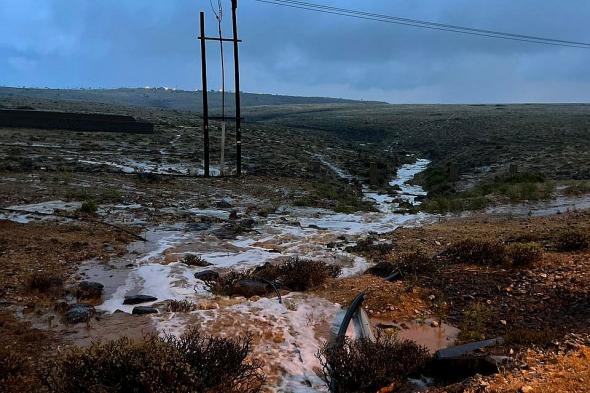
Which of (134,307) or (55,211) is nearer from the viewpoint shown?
(134,307)

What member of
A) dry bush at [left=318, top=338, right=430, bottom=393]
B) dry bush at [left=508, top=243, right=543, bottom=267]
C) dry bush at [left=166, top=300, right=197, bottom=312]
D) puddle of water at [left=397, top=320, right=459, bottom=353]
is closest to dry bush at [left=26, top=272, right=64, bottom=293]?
dry bush at [left=166, top=300, right=197, bottom=312]

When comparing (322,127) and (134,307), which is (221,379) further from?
(322,127)

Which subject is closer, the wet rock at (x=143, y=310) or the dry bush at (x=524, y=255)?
the wet rock at (x=143, y=310)

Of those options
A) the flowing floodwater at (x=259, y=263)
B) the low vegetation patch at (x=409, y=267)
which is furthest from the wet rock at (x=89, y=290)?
the low vegetation patch at (x=409, y=267)

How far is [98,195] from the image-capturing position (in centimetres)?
1717

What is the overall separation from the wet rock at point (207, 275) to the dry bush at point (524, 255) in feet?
18.7

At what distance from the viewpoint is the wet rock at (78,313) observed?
721 centimetres

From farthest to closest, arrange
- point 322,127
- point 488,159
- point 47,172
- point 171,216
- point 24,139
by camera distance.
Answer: point 322,127
point 488,159
point 24,139
point 47,172
point 171,216

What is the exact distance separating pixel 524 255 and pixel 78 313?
787 centimetres

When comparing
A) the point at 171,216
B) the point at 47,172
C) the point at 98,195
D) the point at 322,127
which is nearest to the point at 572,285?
the point at 171,216

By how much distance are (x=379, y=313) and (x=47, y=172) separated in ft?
57.9

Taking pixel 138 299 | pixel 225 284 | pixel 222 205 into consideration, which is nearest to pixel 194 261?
pixel 225 284

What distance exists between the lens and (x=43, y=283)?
836 cm

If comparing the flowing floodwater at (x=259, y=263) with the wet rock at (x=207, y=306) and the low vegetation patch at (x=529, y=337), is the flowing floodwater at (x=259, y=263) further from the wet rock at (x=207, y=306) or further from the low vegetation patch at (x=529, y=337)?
the low vegetation patch at (x=529, y=337)
